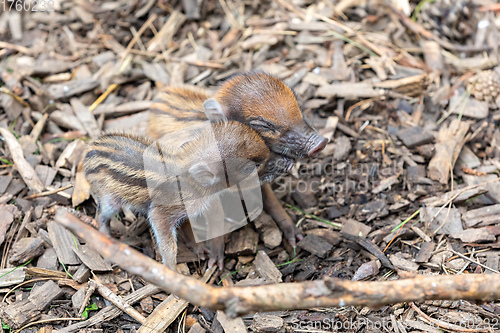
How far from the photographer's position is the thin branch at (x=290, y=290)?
2584mm

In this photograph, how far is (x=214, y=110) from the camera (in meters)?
4.25

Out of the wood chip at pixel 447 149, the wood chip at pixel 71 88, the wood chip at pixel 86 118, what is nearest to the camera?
the wood chip at pixel 447 149

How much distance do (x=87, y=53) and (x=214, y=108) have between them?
2821mm

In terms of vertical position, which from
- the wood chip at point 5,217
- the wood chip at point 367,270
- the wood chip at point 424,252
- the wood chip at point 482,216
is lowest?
the wood chip at point 367,270

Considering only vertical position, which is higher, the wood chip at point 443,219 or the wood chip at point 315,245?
the wood chip at point 443,219

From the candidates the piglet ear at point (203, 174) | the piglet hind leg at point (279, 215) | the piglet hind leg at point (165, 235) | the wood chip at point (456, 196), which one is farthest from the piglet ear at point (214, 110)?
the wood chip at point (456, 196)

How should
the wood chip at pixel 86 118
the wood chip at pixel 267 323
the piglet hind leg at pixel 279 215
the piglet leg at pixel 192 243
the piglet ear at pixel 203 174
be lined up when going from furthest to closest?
1. the wood chip at pixel 86 118
2. the piglet hind leg at pixel 279 215
3. the piglet leg at pixel 192 243
4. the piglet ear at pixel 203 174
5. the wood chip at pixel 267 323

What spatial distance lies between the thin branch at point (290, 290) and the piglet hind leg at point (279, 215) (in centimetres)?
173

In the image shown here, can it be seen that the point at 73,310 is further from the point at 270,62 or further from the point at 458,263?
the point at 270,62

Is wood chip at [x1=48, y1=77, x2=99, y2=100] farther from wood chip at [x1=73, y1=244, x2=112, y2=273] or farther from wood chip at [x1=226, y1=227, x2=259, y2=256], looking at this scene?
wood chip at [x1=226, y1=227, x2=259, y2=256]

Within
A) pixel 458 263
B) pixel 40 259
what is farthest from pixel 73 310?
pixel 458 263

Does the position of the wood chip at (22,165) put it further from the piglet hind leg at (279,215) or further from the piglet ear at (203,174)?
the piglet hind leg at (279,215)

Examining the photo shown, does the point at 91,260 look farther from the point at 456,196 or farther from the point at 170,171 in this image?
the point at 456,196

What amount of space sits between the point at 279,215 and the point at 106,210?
1.69 meters
